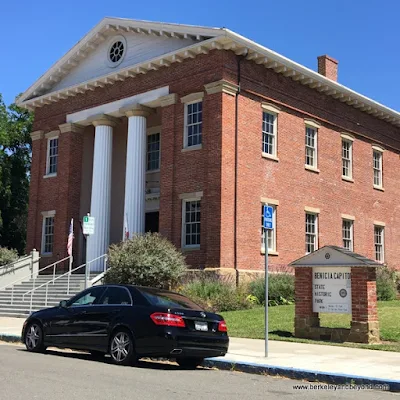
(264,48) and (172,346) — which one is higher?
(264,48)

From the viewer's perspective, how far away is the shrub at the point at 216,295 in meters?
19.6

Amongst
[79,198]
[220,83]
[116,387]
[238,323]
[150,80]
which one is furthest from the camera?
[79,198]

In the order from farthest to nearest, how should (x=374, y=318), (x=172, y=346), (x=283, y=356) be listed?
(x=374, y=318) < (x=283, y=356) < (x=172, y=346)

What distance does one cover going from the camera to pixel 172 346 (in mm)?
9992

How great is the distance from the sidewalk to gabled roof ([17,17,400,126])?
1275cm

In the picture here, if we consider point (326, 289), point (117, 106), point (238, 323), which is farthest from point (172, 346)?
point (117, 106)

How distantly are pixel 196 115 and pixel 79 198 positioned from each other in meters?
8.14

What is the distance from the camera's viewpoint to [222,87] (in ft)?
74.4

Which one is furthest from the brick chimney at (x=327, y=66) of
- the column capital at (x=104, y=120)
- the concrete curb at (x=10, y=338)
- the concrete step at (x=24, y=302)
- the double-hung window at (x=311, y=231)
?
the concrete curb at (x=10, y=338)

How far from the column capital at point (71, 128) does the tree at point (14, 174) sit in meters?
8.64

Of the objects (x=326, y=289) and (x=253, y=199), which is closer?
(x=326, y=289)

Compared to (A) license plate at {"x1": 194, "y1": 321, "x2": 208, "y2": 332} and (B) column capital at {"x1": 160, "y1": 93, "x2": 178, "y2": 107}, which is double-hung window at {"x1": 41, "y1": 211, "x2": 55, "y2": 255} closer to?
(B) column capital at {"x1": 160, "y1": 93, "x2": 178, "y2": 107}

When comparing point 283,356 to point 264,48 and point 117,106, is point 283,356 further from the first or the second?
point 117,106

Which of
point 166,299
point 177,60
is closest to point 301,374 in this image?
point 166,299
